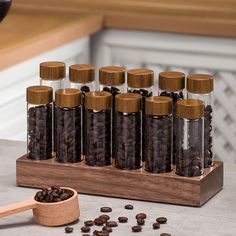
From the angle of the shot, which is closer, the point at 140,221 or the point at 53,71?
the point at 140,221

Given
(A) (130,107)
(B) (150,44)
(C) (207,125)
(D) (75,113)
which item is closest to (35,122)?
(D) (75,113)

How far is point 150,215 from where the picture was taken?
1.56 m

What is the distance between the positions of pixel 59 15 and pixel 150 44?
40cm

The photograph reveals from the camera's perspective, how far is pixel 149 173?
162 cm

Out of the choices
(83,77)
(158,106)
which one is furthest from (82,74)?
(158,106)

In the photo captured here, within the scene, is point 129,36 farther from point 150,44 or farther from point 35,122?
point 35,122

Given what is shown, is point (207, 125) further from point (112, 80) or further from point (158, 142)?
point (112, 80)

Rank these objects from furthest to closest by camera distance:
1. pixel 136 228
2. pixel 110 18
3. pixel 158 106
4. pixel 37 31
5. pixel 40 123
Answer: pixel 110 18 → pixel 37 31 → pixel 40 123 → pixel 158 106 → pixel 136 228

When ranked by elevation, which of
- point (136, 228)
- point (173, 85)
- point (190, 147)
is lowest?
point (136, 228)

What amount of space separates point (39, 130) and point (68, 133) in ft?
0.21

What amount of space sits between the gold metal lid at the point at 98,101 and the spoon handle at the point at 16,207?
0.24 metres

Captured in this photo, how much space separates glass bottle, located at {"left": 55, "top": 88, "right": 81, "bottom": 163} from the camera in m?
1.66

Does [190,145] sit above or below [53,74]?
below

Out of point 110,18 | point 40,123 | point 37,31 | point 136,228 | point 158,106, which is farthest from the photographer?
point 110,18
